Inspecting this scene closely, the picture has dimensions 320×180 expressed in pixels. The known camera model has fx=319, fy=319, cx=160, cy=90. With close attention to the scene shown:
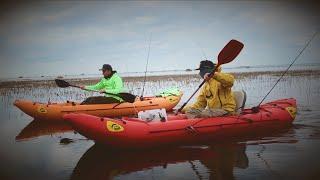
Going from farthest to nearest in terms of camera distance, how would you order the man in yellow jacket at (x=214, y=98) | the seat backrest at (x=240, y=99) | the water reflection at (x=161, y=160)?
the seat backrest at (x=240, y=99) → the man in yellow jacket at (x=214, y=98) → the water reflection at (x=161, y=160)

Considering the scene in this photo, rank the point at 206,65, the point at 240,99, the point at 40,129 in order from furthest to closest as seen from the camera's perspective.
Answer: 1. the point at 40,129
2. the point at 240,99
3. the point at 206,65

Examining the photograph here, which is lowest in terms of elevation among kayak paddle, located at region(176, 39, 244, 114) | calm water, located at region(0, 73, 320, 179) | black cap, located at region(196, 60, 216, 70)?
calm water, located at region(0, 73, 320, 179)

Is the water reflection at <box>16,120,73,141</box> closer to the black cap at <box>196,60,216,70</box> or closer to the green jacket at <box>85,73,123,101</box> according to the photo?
the green jacket at <box>85,73,123,101</box>

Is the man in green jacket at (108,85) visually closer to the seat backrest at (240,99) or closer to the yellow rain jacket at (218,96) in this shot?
the yellow rain jacket at (218,96)

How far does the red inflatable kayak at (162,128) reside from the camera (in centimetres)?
507

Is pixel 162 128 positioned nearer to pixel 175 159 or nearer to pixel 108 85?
pixel 175 159

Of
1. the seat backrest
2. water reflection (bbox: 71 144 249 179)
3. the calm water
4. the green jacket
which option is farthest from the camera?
the green jacket

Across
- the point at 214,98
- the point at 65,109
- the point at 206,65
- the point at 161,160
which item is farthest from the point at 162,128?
the point at 65,109

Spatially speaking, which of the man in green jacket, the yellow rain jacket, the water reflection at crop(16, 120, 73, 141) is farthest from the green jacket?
the yellow rain jacket

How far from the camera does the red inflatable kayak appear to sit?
16.6 ft

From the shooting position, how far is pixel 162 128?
5355mm

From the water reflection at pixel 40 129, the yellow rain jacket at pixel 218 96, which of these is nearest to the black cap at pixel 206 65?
the yellow rain jacket at pixel 218 96

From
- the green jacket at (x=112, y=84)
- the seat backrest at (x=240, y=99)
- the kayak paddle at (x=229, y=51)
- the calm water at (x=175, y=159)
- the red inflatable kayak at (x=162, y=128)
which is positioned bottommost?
the calm water at (x=175, y=159)

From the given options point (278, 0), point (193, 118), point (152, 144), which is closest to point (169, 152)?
point (152, 144)
